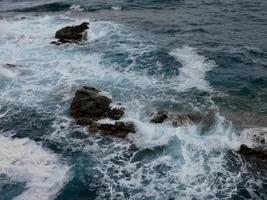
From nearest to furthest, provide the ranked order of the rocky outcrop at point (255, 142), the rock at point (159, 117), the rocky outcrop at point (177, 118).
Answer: the rocky outcrop at point (255, 142), the rocky outcrop at point (177, 118), the rock at point (159, 117)

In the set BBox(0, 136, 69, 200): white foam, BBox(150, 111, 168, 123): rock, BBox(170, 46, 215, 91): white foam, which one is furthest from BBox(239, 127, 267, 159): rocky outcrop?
BBox(0, 136, 69, 200): white foam

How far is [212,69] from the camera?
88.4 ft

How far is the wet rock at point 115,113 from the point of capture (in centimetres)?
2173

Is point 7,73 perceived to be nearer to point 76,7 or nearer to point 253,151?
point 253,151

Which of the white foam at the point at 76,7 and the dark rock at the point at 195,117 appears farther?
the white foam at the point at 76,7

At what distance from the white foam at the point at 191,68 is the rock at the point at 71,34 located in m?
8.81

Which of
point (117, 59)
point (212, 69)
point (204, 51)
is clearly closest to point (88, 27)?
point (117, 59)

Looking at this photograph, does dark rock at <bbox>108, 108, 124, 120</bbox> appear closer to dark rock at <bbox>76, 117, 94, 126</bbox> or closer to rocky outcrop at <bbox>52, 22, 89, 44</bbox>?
dark rock at <bbox>76, 117, 94, 126</bbox>

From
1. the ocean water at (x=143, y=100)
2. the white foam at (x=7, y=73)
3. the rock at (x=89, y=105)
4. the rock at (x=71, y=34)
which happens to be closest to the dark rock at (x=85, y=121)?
the rock at (x=89, y=105)

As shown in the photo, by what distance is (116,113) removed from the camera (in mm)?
21906

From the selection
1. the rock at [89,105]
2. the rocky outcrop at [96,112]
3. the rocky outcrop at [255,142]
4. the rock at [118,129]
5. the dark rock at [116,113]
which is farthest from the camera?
the rock at [89,105]

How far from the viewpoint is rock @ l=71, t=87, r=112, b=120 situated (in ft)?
72.4

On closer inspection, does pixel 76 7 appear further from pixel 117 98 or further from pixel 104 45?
pixel 117 98

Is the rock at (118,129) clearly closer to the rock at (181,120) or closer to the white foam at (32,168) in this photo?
the rock at (181,120)
